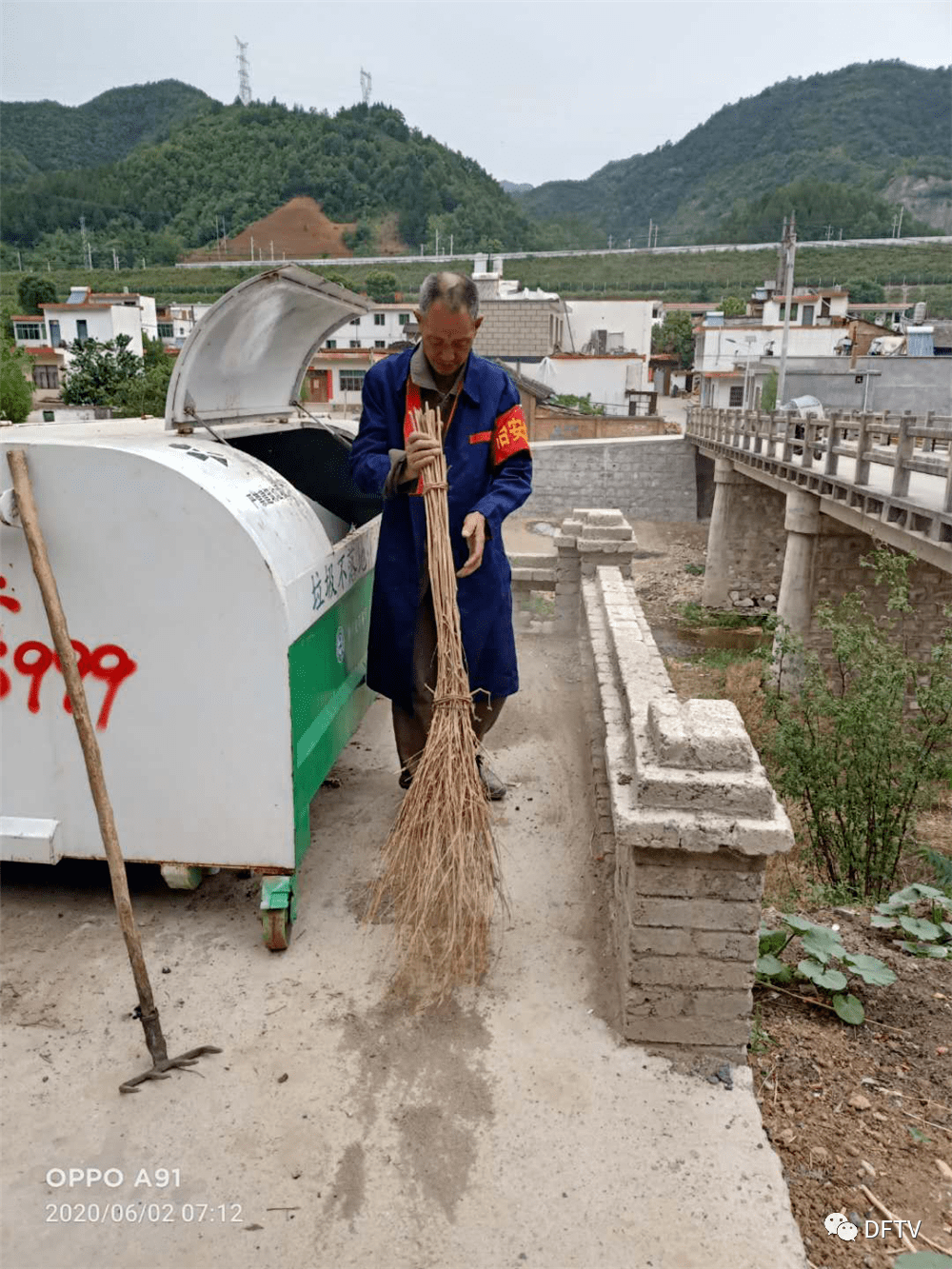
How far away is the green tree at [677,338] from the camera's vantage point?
5719 centimetres

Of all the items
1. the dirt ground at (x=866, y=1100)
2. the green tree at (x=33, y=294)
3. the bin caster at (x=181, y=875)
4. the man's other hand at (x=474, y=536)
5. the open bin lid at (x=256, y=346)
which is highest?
the green tree at (x=33, y=294)

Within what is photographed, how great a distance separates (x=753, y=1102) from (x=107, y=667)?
7.82 feet

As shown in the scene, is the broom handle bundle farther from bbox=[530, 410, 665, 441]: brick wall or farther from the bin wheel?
bbox=[530, 410, 665, 441]: brick wall

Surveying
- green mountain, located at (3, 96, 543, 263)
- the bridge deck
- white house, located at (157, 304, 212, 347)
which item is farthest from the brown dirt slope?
the bridge deck

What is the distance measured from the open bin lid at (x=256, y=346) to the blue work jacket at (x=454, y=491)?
0.57 m

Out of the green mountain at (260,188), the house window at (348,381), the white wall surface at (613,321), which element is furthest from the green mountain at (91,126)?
the house window at (348,381)

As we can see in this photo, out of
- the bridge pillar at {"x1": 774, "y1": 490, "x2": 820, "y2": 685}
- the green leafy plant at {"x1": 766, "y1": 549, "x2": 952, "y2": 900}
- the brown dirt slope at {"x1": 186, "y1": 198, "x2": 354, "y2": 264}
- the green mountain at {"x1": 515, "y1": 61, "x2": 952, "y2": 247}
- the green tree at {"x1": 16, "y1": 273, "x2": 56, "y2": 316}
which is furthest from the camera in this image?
the green mountain at {"x1": 515, "y1": 61, "x2": 952, "y2": 247}

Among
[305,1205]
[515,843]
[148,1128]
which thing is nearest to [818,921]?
[515,843]

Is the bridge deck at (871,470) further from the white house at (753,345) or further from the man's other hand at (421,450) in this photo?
the white house at (753,345)

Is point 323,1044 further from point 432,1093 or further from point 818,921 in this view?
point 818,921

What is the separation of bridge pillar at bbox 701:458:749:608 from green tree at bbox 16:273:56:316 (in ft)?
147

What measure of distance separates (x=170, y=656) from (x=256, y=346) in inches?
69.3

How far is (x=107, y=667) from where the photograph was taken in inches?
119

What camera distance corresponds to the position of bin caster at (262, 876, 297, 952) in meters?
3.02
